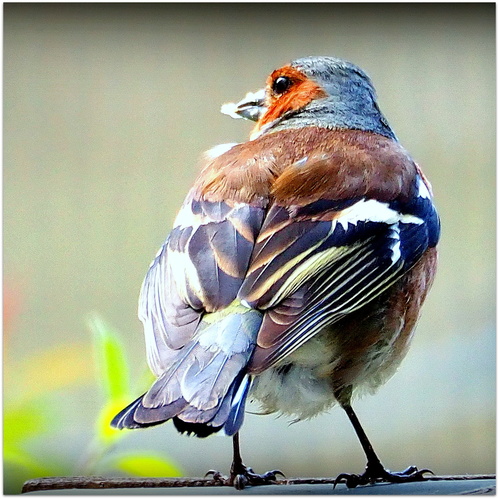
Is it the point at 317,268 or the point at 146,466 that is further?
the point at 146,466

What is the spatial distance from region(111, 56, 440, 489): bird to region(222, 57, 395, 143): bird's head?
0.05 ft

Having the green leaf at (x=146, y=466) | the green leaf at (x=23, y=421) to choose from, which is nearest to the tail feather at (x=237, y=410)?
the green leaf at (x=146, y=466)

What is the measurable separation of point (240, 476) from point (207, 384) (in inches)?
29.1

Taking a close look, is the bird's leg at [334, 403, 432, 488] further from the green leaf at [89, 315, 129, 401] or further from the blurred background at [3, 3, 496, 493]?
the green leaf at [89, 315, 129, 401]

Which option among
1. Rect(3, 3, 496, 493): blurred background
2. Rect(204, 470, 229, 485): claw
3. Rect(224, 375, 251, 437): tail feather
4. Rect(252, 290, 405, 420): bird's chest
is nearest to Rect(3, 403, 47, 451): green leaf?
Rect(3, 3, 496, 493): blurred background

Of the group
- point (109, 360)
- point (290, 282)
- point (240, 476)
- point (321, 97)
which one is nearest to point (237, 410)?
point (290, 282)

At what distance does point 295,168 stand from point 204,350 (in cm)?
64

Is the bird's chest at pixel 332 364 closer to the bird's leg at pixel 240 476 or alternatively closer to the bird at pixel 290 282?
the bird at pixel 290 282

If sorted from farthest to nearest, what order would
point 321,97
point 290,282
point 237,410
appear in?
1. point 321,97
2. point 290,282
3. point 237,410

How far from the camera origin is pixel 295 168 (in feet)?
6.88

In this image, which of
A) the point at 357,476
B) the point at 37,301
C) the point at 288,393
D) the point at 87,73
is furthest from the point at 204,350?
the point at 87,73

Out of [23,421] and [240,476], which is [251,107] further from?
[23,421]

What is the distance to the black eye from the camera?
2555mm

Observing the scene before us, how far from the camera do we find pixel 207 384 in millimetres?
1575
